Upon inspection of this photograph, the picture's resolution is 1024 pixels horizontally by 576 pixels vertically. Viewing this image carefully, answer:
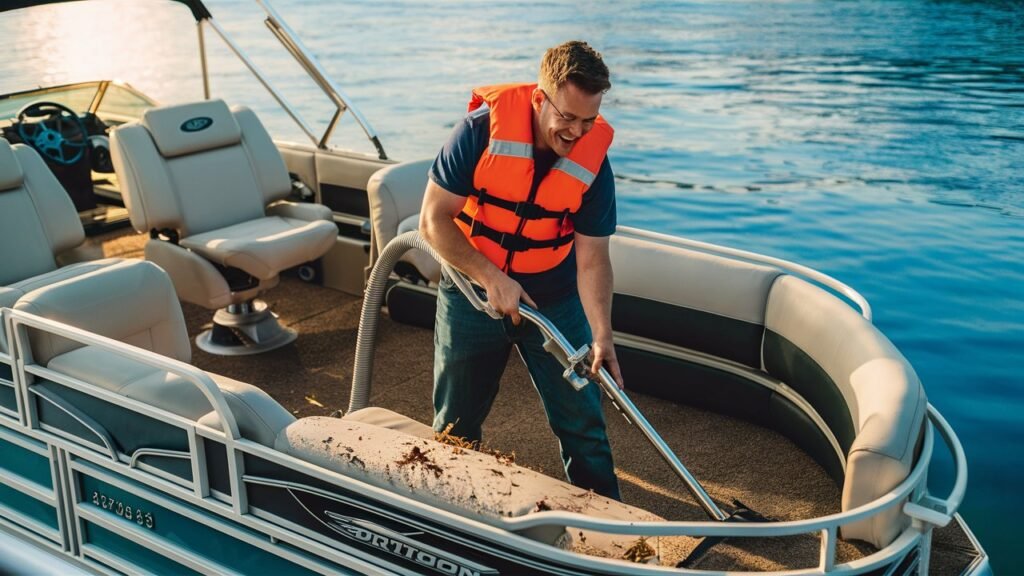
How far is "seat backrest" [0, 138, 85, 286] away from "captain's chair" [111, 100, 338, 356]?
47 centimetres

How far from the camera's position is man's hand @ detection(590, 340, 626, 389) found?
2.20 meters

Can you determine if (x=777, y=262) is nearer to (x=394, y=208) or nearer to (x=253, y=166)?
(x=394, y=208)

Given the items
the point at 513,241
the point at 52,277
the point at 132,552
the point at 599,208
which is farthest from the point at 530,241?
the point at 52,277

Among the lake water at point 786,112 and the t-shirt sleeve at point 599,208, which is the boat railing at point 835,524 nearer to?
the t-shirt sleeve at point 599,208

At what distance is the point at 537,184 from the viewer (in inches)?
88.8

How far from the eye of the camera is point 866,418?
7.34ft

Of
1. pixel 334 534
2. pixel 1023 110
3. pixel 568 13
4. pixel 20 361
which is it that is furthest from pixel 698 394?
pixel 568 13

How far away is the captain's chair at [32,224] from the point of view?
10.4 feet

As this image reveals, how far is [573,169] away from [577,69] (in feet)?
0.94

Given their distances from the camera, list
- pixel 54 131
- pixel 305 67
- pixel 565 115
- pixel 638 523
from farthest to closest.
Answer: pixel 54 131
pixel 305 67
pixel 565 115
pixel 638 523

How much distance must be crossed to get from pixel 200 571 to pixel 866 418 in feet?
4.98

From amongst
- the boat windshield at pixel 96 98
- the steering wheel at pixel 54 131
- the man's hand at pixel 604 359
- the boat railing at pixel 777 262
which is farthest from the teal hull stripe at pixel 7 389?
the boat windshield at pixel 96 98

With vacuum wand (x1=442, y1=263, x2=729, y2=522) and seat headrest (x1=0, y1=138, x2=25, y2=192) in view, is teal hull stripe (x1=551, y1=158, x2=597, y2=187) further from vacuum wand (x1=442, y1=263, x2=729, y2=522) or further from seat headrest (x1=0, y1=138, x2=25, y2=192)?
seat headrest (x1=0, y1=138, x2=25, y2=192)

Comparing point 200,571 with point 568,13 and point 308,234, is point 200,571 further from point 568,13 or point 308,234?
point 568,13
